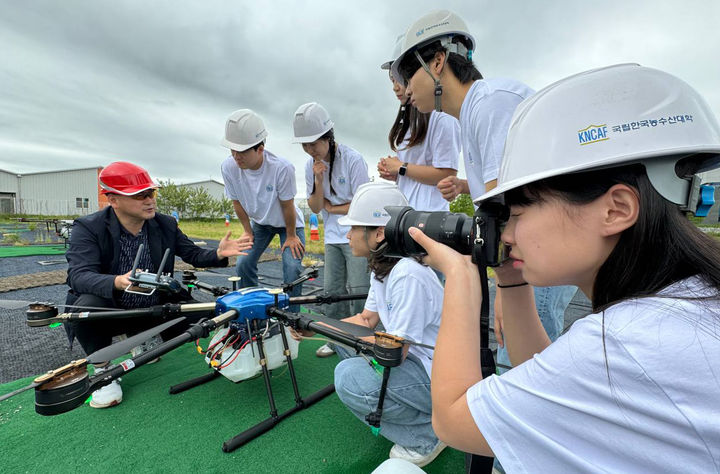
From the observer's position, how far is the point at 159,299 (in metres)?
2.67

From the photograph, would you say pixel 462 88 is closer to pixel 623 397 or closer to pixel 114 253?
pixel 623 397

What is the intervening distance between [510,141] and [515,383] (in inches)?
20.5

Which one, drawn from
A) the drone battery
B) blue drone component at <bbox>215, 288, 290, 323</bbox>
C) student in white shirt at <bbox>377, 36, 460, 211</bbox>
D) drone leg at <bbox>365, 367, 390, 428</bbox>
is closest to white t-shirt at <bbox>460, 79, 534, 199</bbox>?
student in white shirt at <bbox>377, 36, 460, 211</bbox>

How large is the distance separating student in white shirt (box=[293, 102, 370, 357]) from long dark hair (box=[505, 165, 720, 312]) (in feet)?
7.57

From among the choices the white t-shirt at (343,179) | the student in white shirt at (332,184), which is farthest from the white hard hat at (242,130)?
the white t-shirt at (343,179)

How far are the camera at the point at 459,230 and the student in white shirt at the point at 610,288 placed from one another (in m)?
0.07

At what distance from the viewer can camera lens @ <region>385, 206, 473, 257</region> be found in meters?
1.00

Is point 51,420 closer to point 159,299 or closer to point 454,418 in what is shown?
point 159,299

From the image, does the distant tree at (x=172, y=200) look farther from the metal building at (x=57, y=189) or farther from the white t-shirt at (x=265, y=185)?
the white t-shirt at (x=265, y=185)

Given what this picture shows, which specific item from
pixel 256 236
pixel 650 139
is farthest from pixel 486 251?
pixel 256 236

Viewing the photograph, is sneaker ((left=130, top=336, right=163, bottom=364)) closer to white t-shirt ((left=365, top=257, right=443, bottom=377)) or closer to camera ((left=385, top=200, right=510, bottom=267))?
white t-shirt ((left=365, top=257, right=443, bottom=377))

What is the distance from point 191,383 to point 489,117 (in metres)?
2.48

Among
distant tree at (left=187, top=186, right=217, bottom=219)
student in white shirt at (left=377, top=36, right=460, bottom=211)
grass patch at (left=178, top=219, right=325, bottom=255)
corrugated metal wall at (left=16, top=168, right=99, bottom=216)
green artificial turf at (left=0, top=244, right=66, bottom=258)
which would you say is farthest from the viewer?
distant tree at (left=187, top=186, right=217, bottom=219)

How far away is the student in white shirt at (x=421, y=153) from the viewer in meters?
2.27
